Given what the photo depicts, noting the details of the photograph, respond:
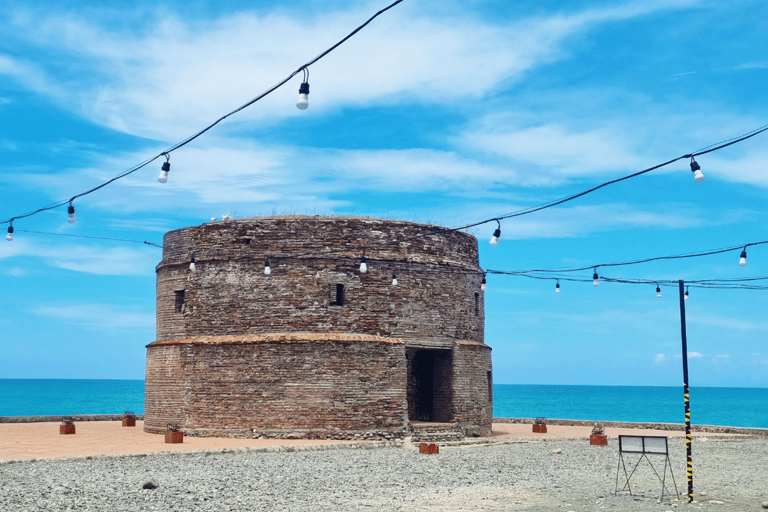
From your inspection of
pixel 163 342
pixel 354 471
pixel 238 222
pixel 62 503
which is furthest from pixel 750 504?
pixel 163 342

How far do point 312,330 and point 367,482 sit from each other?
9123 millimetres

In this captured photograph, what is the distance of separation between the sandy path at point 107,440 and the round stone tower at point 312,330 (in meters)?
1.03

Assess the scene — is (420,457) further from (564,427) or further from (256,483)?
(564,427)

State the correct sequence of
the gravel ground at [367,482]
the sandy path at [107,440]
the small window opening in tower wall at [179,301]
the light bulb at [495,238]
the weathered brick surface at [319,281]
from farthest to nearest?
the small window opening in tower wall at [179,301] < the weathered brick surface at [319,281] < the sandy path at [107,440] < the light bulb at [495,238] < the gravel ground at [367,482]

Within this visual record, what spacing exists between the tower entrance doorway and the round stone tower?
56mm

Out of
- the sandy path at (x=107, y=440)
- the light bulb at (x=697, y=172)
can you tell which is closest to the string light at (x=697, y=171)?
the light bulb at (x=697, y=172)

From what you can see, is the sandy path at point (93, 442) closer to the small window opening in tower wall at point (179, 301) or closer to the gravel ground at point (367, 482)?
the gravel ground at point (367, 482)

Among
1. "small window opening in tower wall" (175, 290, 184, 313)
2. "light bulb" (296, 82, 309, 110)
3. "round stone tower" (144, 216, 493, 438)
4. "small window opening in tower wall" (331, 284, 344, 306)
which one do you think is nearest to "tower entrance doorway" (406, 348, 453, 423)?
"round stone tower" (144, 216, 493, 438)

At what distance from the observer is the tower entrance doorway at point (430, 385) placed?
25203 mm

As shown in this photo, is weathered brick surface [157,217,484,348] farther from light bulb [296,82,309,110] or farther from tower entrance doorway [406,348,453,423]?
light bulb [296,82,309,110]

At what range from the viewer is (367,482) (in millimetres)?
14977

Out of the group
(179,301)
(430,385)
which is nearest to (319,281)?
(179,301)

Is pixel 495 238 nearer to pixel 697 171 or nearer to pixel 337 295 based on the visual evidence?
pixel 697 171

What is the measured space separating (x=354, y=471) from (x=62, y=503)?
6142 mm
